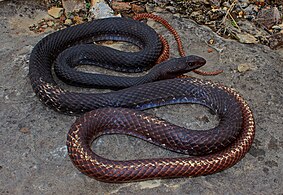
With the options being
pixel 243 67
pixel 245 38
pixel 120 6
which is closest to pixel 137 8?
pixel 120 6

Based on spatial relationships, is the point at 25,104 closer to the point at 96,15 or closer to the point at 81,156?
the point at 81,156

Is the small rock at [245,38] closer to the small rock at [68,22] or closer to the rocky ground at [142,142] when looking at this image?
the rocky ground at [142,142]

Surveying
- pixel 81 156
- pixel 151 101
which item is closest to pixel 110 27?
pixel 151 101

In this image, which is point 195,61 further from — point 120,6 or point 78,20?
point 78,20

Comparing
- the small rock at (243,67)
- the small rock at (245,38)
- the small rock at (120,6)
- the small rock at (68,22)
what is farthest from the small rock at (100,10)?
the small rock at (243,67)

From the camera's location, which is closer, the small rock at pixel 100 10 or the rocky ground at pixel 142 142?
the rocky ground at pixel 142 142

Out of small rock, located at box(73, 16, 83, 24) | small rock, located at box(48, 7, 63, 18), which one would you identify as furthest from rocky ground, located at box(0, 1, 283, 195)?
small rock, located at box(73, 16, 83, 24)

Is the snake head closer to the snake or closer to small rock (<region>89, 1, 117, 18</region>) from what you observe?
the snake
